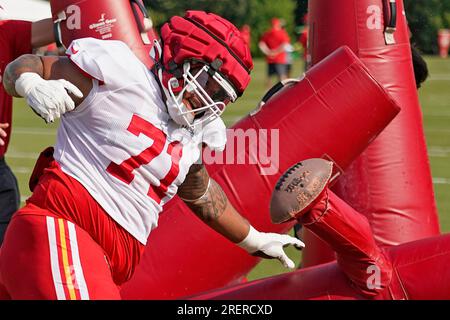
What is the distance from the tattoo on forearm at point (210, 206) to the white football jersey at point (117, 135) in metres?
0.41

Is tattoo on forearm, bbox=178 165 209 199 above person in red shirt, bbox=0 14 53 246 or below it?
above

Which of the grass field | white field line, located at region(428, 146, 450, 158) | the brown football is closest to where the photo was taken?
the brown football

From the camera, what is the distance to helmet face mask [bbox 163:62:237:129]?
10.4 feet

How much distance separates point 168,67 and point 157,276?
1.68 m

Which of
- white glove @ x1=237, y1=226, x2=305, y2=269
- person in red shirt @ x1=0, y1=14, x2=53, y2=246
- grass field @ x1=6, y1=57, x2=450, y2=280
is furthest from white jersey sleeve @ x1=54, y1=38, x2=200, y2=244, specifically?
grass field @ x1=6, y1=57, x2=450, y2=280

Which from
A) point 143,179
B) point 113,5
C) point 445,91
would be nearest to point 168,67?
point 143,179

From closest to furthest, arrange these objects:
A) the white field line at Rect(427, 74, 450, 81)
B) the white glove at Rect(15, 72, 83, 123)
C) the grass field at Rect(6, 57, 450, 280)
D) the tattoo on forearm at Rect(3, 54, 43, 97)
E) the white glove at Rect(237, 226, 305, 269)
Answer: the white glove at Rect(15, 72, 83, 123) < the tattoo on forearm at Rect(3, 54, 43, 97) < the white glove at Rect(237, 226, 305, 269) < the grass field at Rect(6, 57, 450, 280) < the white field line at Rect(427, 74, 450, 81)

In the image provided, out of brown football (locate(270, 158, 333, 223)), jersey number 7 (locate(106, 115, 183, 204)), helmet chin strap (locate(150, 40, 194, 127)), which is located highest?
helmet chin strap (locate(150, 40, 194, 127))

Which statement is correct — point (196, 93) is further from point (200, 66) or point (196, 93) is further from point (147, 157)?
point (147, 157)

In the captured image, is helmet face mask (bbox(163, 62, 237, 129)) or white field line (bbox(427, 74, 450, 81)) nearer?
helmet face mask (bbox(163, 62, 237, 129))

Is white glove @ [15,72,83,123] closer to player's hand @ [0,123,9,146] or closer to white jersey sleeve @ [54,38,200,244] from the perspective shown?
white jersey sleeve @ [54,38,200,244]

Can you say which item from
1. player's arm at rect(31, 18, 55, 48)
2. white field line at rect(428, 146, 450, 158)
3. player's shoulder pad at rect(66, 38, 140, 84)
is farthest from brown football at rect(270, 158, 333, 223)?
white field line at rect(428, 146, 450, 158)

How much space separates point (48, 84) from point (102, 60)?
0.23 m

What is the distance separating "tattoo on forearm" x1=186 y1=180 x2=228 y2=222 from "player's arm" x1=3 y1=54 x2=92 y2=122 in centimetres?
73
